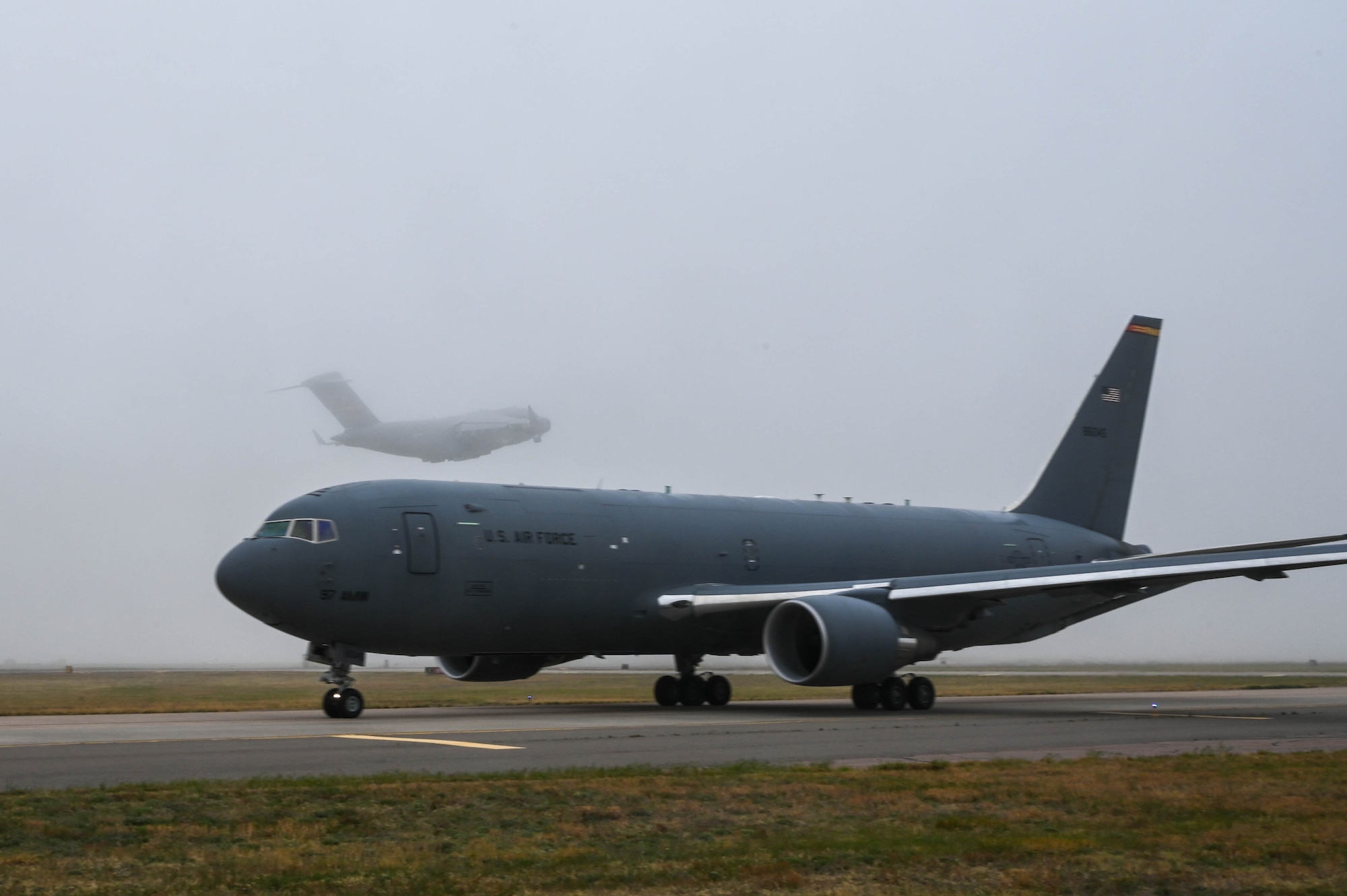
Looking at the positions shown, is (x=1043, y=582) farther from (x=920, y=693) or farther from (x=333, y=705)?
(x=333, y=705)

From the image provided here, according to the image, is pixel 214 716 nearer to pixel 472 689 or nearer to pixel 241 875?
pixel 472 689

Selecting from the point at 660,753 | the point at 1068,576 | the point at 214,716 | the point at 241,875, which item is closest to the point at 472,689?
the point at 214,716

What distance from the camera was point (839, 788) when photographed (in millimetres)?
9578

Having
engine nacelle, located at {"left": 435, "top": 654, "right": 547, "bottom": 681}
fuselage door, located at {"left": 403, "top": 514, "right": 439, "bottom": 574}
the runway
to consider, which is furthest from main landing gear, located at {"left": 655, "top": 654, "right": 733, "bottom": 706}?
fuselage door, located at {"left": 403, "top": 514, "right": 439, "bottom": 574}

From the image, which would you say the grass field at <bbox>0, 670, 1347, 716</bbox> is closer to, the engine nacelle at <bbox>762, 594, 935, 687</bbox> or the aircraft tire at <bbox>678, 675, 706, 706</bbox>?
the aircraft tire at <bbox>678, 675, 706, 706</bbox>

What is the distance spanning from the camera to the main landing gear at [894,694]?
862 inches

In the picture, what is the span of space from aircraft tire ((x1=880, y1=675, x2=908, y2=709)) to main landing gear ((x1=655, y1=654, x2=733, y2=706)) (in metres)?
3.09

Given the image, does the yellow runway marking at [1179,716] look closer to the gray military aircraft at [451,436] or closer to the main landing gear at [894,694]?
the main landing gear at [894,694]

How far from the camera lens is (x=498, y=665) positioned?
76.7 feet

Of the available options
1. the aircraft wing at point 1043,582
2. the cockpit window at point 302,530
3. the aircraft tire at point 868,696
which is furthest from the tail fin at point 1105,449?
the cockpit window at point 302,530

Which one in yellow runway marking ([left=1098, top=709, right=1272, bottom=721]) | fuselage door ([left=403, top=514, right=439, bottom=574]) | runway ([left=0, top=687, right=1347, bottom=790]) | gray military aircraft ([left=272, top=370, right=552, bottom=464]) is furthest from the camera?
gray military aircraft ([left=272, top=370, right=552, bottom=464])

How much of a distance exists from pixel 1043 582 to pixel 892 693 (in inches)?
117

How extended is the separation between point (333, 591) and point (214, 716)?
2404 millimetres

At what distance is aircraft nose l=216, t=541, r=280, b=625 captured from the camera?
62.3 ft
